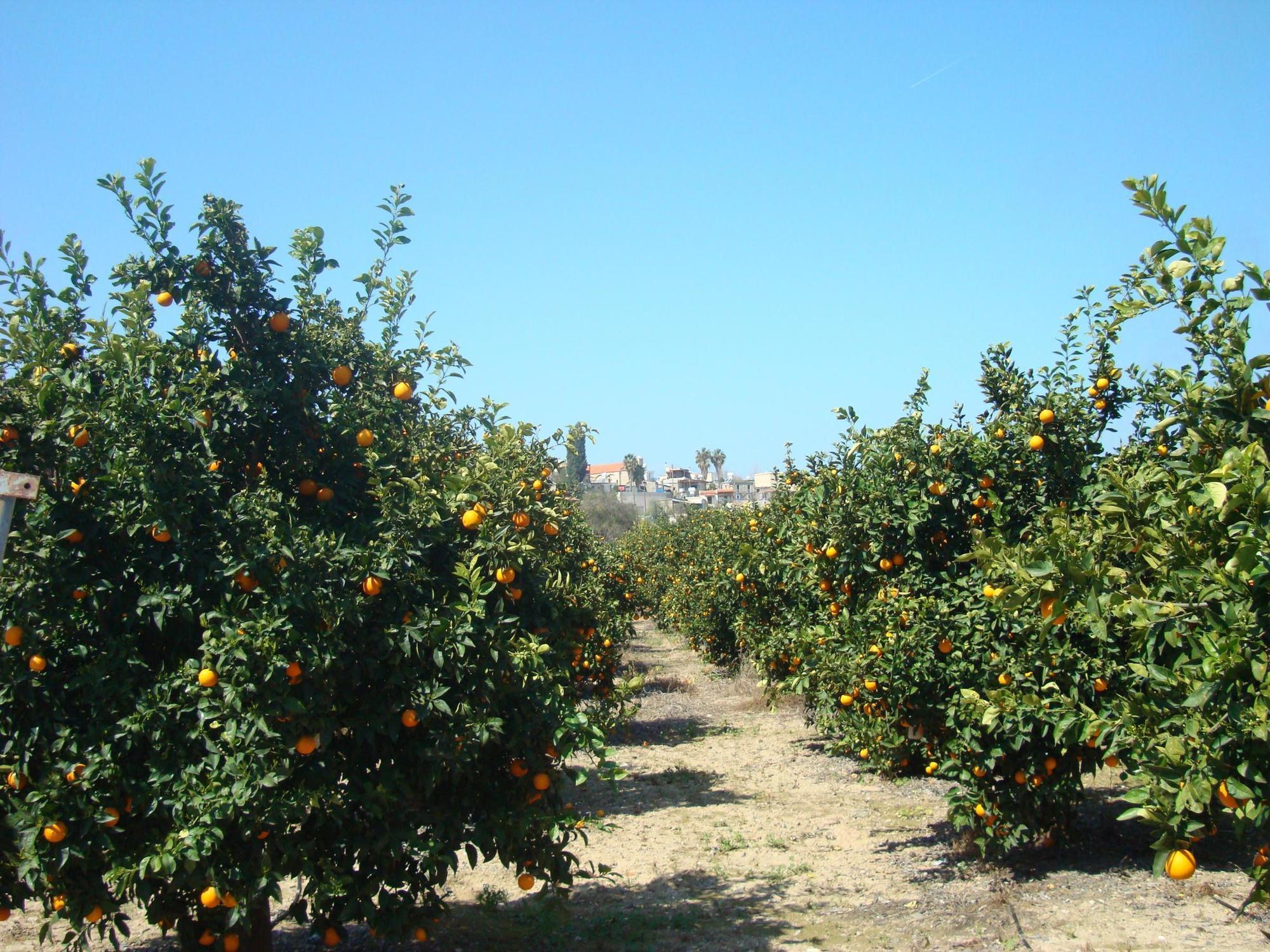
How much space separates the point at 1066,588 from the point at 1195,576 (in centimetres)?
41

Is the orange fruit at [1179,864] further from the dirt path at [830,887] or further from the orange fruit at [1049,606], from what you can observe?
the dirt path at [830,887]

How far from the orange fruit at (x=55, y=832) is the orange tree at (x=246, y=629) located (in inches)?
0.6

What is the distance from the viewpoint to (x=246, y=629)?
3250mm

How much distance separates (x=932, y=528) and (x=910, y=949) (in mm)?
2547

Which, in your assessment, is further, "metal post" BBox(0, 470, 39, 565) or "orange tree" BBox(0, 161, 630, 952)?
"orange tree" BBox(0, 161, 630, 952)

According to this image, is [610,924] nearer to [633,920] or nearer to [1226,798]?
[633,920]

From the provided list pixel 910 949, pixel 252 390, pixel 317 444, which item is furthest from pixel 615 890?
pixel 252 390

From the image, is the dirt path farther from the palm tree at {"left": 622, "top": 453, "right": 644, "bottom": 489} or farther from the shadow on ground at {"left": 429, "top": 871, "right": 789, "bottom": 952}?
the palm tree at {"left": 622, "top": 453, "right": 644, "bottom": 489}

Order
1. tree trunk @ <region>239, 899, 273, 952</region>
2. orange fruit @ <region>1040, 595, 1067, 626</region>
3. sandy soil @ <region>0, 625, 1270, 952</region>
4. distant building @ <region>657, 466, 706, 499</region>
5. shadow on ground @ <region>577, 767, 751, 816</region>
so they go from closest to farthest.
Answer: orange fruit @ <region>1040, 595, 1067, 626</region> < tree trunk @ <region>239, 899, 273, 952</region> < sandy soil @ <region>0, 625, 1270, 952</region> < shadow on ground @ <region>577, 767, 751, 816</region> < distant building @ <region>657, 466, 706, 499</region>

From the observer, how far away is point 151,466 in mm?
3445

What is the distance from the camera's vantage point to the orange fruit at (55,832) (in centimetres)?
322

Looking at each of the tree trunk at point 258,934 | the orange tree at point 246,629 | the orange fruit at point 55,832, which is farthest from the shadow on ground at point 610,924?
the orange fruit at point 55,832

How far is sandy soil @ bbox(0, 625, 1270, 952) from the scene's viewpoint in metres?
4.82

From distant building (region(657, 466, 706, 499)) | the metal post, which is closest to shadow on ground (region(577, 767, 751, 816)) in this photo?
the metal post
